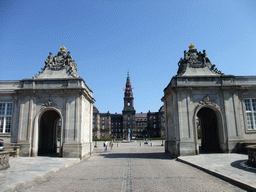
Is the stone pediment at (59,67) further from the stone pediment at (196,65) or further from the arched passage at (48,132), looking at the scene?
the stone pediment at (196,65)

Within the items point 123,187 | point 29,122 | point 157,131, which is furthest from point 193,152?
point 157,131

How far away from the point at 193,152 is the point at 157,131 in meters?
101

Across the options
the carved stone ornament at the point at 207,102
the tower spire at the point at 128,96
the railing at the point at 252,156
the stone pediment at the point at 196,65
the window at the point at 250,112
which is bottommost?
the railing at the point at 252,156

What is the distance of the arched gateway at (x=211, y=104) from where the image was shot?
63.6ft

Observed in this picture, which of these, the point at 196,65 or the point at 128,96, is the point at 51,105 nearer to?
the point at 196,65

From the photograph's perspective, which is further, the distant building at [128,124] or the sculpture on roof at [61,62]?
the distant building at [128,124]

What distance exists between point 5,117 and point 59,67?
7208mm

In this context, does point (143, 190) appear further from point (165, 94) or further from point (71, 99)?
point (165, 94)

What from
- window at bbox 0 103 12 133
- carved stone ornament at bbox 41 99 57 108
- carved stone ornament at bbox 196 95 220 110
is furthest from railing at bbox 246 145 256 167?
window at bbox 0 103 12 133

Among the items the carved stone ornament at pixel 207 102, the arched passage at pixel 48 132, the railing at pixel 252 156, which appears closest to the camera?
the railing at pixel 252 156

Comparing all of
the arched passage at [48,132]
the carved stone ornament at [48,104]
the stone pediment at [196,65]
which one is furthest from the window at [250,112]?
the arched passage at [48,132]

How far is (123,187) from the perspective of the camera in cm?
880

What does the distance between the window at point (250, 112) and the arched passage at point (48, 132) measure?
20.3m

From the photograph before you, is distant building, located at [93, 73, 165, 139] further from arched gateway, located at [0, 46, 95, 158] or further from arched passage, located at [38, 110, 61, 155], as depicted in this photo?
arched gateway, located at [0, 46, 95, 158]
